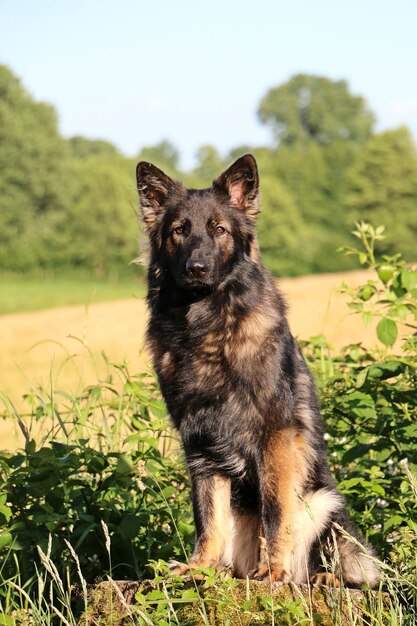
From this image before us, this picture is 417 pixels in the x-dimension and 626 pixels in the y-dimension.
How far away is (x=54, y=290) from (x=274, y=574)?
4725 centimetres

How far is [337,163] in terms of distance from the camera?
69.8 metres

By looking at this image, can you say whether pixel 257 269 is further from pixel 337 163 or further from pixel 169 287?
pixel 337 163

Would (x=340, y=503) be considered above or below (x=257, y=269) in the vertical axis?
below

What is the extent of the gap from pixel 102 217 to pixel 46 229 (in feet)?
11.7

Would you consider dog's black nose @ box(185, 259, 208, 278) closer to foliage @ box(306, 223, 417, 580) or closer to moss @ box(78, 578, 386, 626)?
foliage @ box(306, 223, 417, 580)

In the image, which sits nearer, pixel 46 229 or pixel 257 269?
pixel 257 269

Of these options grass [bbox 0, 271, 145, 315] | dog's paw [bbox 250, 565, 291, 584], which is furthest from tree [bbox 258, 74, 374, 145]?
dog's paw [bbox 250, 565, 291, 584]

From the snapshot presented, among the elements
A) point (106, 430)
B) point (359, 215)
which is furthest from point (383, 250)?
point (106, 430)

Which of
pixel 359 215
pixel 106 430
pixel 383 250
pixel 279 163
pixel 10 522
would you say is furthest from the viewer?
pixel 279 163

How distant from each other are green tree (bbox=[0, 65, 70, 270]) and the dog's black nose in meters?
50.0

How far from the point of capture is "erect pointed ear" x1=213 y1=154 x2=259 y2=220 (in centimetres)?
460

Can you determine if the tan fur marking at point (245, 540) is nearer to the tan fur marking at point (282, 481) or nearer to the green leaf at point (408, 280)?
the tan fur marking at point (282, 481)

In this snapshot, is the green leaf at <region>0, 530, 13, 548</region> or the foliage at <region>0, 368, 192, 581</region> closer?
the green leaf at <region>0, 530, 13, 548</region>

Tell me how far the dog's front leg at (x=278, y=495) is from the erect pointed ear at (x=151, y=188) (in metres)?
1.38
